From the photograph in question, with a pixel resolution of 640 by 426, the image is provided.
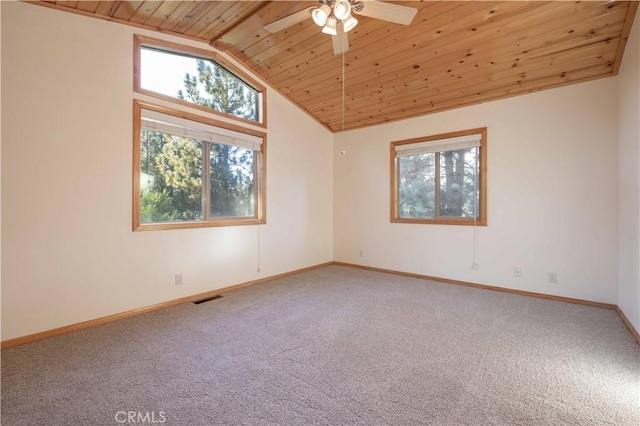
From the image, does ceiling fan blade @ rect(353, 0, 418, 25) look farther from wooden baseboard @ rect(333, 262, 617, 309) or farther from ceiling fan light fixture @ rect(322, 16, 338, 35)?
wooden baseboard @ rect(333, 262, 617, 309)

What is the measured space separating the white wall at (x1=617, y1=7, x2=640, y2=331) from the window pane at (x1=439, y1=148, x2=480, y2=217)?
4.76 feet

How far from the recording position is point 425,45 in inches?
124

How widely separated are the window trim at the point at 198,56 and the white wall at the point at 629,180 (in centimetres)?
401

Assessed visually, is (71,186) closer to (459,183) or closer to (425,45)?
(425,45)

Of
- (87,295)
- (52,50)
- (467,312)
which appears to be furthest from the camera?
(467,312)

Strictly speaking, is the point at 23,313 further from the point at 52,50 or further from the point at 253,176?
the point at 253,176

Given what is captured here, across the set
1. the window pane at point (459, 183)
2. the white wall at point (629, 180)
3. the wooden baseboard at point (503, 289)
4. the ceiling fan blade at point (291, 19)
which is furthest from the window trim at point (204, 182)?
the white wall at point (629, 180)

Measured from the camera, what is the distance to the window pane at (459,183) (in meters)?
4.18

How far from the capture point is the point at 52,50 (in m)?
2.57

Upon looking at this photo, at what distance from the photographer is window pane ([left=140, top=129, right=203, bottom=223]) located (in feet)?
10.6

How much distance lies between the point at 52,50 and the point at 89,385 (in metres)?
2.75

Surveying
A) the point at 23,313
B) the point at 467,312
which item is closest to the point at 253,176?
the point at 23,313

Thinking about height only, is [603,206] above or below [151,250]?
above

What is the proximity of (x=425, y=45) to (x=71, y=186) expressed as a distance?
3763 mm
